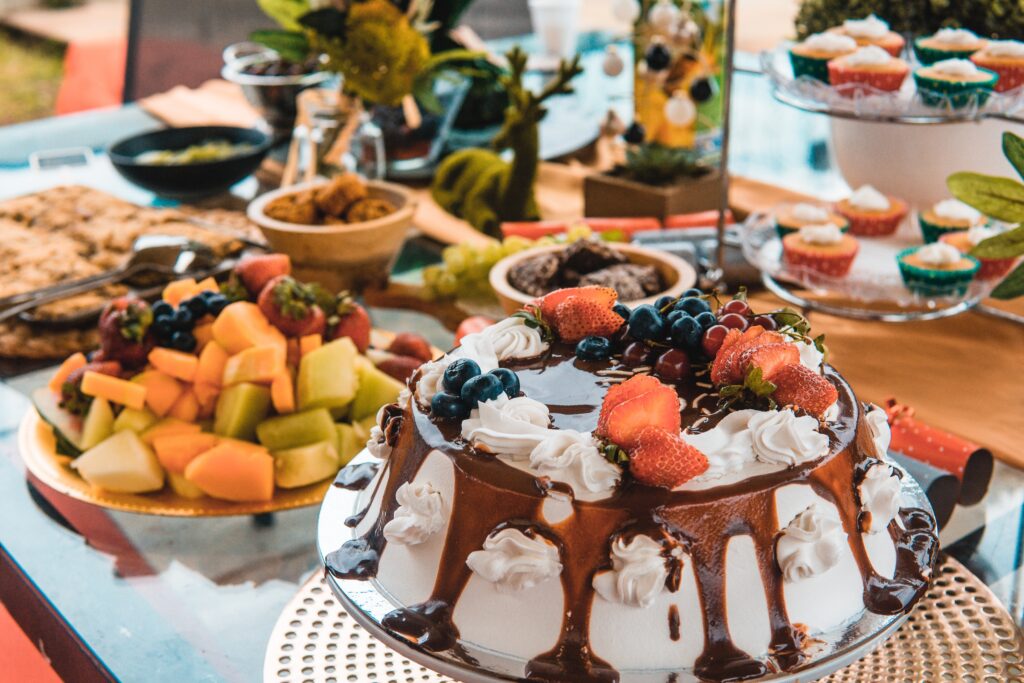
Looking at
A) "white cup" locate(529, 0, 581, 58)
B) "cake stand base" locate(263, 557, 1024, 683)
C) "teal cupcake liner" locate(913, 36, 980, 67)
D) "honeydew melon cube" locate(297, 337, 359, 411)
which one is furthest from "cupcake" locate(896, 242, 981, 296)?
"white cup" locate(529, 0, 581, 58)

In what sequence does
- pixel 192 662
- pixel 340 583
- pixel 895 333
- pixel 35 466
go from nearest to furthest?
pixel 340 583
pixel 192 662
pixel 35 466
pixel 895 333

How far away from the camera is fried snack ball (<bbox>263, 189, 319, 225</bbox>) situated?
80.7 inches

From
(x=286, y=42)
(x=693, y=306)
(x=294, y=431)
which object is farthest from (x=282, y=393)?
(x=286, y=42)

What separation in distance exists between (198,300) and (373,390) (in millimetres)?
285

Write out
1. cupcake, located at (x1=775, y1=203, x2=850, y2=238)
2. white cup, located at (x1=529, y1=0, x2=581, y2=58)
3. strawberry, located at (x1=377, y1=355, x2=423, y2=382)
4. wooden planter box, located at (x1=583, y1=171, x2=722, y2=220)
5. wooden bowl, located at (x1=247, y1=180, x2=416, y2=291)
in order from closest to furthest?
strawberry, located at (x1=377, y1=355, x2=423, y2=382)
cupcake, located at (x1=775, y1=203, x2=850, y2=238)
wooden bowl, located at (x1=247, y1=180, x2=416, y2=291)
wooden planter box, located at (x1=583, y1=171, x2=722, y2=220)
white cup, located at (x1=529, y1=0, x2=581, y2=58)

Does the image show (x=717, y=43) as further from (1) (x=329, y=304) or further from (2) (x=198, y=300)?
(2) (x=198, y=300)

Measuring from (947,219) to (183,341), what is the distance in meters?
1.22

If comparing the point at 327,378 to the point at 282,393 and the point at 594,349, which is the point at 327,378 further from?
the point at 594,349

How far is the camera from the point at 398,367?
64.9 inches

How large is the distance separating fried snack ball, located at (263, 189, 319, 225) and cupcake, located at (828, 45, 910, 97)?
950 mm

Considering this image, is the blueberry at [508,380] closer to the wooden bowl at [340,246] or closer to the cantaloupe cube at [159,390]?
the cantaloupe cube at [159,390]

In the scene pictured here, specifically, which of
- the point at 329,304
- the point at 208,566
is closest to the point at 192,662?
the point at 208,566

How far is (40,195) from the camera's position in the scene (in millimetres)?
2432

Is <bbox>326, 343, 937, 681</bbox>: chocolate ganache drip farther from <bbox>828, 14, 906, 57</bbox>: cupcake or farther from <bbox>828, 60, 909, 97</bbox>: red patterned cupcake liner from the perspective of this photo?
<bbox>828, 14, 906, 57</bbox>: cupcake
